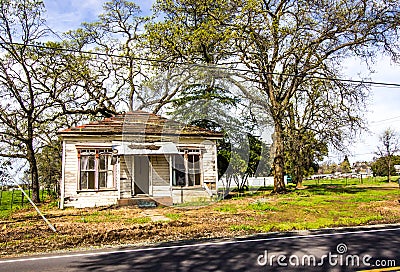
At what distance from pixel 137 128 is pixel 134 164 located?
229 centimetres

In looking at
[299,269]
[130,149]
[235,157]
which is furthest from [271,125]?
[299,269]

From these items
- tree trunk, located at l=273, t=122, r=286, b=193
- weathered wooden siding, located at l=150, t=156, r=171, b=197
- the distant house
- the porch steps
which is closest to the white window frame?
the distant house

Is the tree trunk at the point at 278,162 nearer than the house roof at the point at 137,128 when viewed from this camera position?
No

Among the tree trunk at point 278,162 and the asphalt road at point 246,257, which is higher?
the tree trunk at point 278,162

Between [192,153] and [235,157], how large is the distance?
4.94m

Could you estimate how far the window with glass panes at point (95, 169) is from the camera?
1859 centimetres

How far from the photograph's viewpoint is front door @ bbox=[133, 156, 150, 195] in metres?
19.5

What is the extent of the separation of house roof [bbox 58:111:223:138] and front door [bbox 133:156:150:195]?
5.13 ft

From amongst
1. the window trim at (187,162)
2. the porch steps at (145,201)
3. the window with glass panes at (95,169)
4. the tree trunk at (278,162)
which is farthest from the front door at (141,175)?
the tree trunk at (278,162)

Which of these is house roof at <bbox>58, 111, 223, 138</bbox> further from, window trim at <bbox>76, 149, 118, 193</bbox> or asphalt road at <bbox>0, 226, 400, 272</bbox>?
asphalt road at <bbox>0, 226, 400, 272</bbox>

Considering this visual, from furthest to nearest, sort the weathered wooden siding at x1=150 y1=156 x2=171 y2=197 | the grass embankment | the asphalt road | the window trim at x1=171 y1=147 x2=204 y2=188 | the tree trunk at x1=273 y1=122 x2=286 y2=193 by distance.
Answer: the tree trunk at x1=273 y1=122 x2=286 y2=193
the window trim at x1=171 y1=147 x2=204 y2=188
the weathered wooden siding at x1=150 y1=156 x2=171 y2=197
the grass embankment
the asphalt road

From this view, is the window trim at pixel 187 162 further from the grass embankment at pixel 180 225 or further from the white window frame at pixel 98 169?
the grass embankment at pixel 180 225

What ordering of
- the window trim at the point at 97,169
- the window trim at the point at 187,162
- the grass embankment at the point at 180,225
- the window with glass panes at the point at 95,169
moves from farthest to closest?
the window trim at the point at 187,162 < the window with glass panes at the point at 95,169 < the window trim at the point at 97,169 < the grass embankment at the point at 180,225

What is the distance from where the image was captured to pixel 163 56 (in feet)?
77.5
